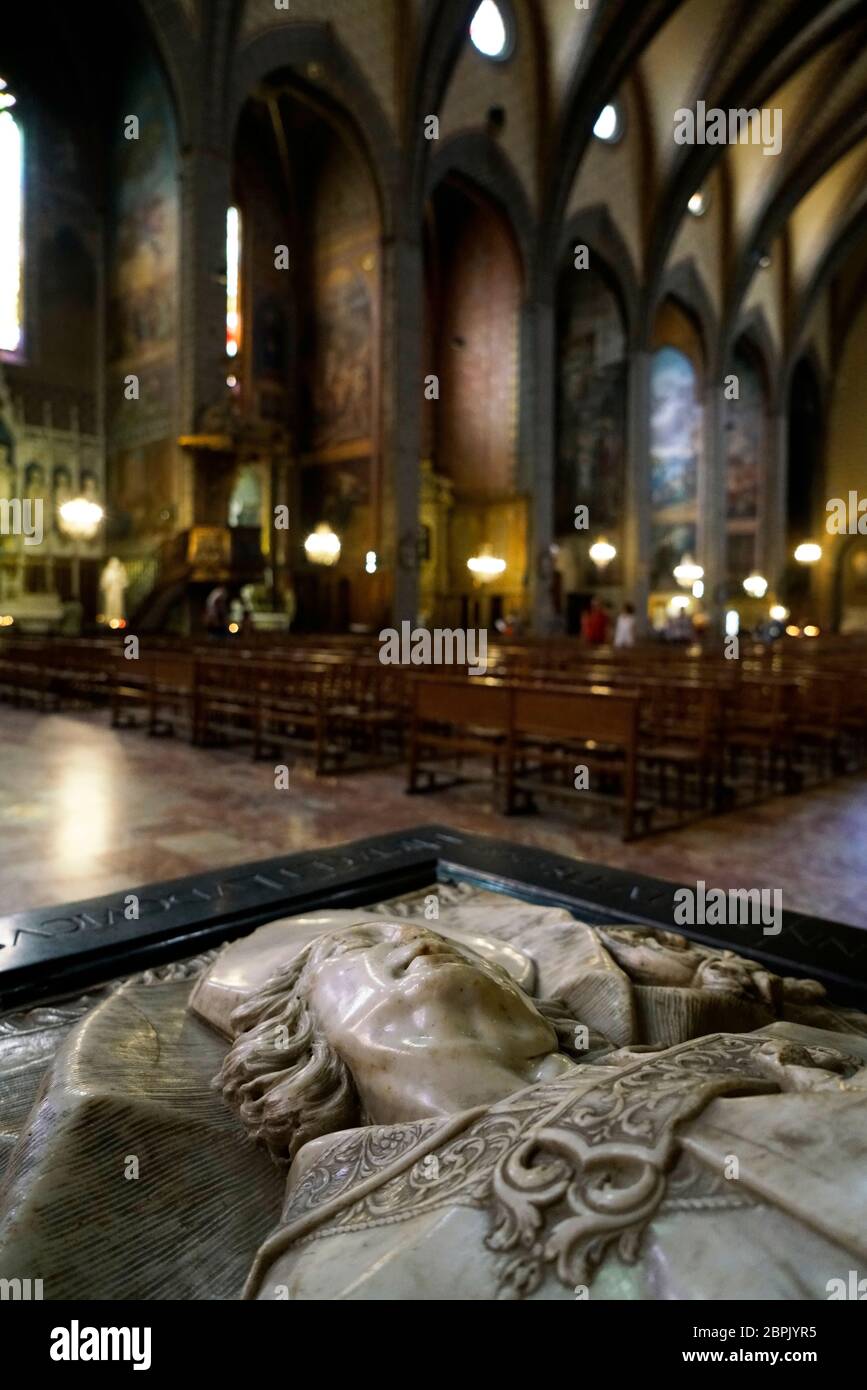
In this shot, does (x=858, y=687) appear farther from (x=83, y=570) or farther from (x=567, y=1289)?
(x=83, y=570)

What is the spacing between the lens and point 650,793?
738cm

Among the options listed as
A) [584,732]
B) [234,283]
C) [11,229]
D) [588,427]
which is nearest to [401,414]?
[234,283]

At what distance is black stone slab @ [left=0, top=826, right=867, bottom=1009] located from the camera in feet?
6.12

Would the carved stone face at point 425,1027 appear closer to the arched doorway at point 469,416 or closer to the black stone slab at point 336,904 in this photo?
the black stone slab at point 336,904

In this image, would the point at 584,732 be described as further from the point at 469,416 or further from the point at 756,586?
the point at 756,586

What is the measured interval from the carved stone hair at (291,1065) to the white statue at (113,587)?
19568 mm

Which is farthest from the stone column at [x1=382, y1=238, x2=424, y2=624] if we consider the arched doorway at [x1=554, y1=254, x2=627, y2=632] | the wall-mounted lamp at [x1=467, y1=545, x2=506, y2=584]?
the arched doorway at [x1=554, y1=254, x2=627, y2=632]

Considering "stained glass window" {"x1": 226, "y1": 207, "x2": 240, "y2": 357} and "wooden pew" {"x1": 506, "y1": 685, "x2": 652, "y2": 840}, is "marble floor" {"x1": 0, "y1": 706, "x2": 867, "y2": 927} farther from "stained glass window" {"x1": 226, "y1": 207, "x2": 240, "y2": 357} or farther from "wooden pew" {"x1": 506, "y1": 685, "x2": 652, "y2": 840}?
"stained glass window" {"x1": 226, "y1": 207, "x2": 240, "y2": 357}

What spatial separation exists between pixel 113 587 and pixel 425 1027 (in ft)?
68.7

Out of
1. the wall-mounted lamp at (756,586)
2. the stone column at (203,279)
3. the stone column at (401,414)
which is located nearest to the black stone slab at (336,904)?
the stone column at (203,279)

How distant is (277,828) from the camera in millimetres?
5387

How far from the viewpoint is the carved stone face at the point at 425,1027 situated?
1.14 metres

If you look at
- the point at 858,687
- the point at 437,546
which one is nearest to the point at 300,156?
the point at 437,546

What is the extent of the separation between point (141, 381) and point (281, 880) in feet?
64.1
